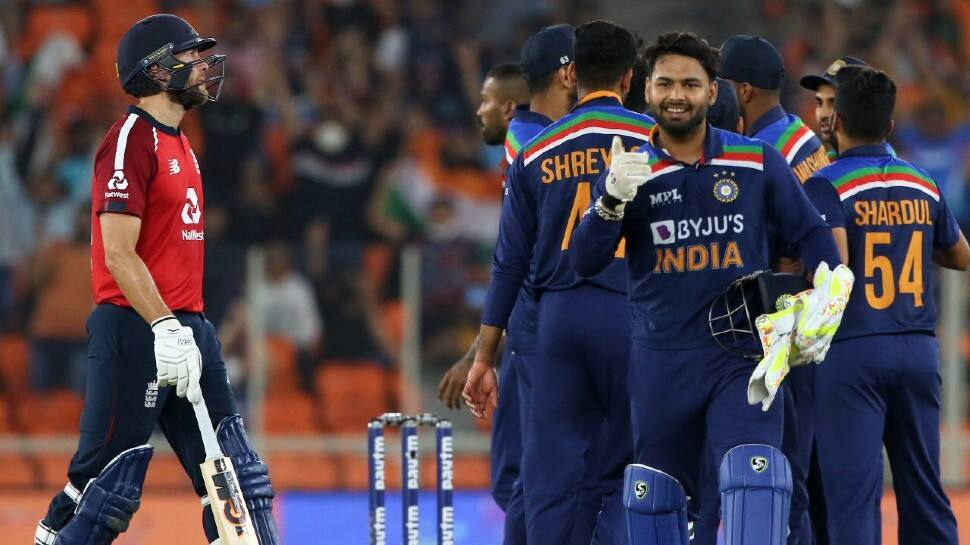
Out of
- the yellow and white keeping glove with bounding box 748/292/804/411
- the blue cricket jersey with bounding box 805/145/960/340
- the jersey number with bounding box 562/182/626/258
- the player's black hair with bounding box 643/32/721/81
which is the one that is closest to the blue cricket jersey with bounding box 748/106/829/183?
the blue cricket jersey with bounding box 805/145/960/340

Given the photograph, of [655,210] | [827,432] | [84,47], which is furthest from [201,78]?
[84,47]

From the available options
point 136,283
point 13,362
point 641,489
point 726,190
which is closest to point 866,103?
point 726,190

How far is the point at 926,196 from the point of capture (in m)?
5.92

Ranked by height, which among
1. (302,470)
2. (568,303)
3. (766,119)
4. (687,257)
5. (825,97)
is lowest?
(302,470)

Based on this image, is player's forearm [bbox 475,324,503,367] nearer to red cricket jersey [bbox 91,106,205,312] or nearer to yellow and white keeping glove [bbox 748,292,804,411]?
red cricket jersey [bbox 91,106,205,312]

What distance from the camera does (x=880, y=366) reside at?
5.84m

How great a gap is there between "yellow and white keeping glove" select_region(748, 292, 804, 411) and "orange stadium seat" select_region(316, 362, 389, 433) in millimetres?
5714

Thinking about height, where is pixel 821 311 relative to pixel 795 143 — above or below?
below

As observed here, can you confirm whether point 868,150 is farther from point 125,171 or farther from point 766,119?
point 125,171

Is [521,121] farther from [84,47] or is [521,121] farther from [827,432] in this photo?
[84,47]

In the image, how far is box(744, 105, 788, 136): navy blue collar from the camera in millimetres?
6582

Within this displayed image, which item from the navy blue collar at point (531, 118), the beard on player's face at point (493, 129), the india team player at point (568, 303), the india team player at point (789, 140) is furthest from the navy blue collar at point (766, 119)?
the beard on player's face at point (493, 129)

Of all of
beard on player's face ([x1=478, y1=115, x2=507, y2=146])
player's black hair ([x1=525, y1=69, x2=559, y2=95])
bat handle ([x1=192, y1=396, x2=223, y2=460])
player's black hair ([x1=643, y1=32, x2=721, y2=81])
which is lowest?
bat handle ([x1=192, y1=396, x2=223, y2=460])

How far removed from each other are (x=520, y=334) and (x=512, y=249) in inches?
21.1
